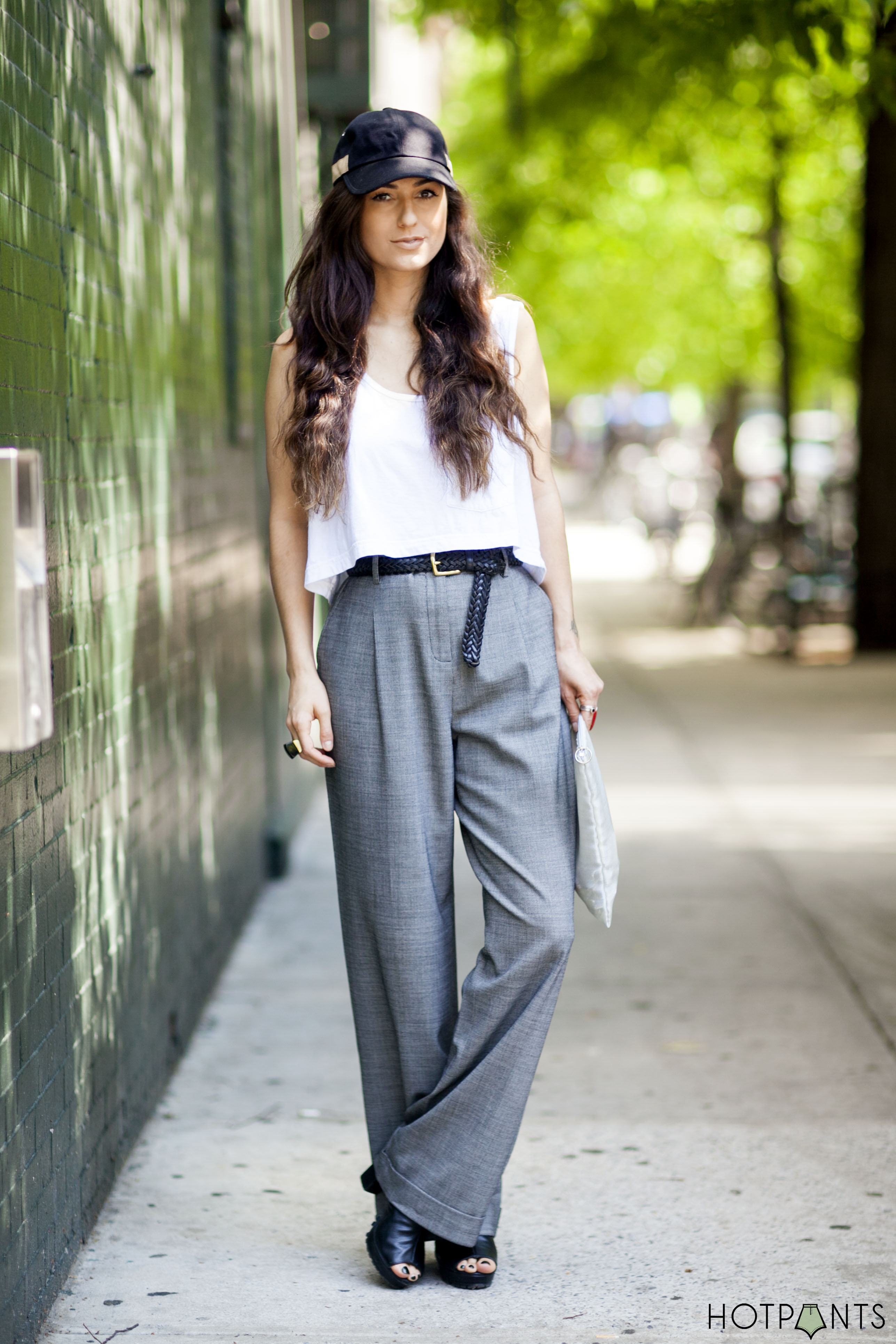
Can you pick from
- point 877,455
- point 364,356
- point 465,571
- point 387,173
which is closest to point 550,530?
point 465,571

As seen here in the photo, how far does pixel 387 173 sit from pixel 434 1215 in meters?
1.95

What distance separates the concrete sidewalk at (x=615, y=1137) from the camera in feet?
10.2

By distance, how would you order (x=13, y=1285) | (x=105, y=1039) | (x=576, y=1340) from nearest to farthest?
(x=13, y=1285), (x=576, y=1340), (x=105, y=1039)

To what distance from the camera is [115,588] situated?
3.76 m

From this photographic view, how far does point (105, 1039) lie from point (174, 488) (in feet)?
5.67

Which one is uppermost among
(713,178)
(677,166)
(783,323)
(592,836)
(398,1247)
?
(713,178)

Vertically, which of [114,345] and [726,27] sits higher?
[726,27]

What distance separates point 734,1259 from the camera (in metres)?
3.29

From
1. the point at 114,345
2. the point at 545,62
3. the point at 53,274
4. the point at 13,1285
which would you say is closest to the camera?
the point at 13,1285

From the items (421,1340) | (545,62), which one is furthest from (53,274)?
(545,62)

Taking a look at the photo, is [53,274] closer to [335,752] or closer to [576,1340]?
[335,752]

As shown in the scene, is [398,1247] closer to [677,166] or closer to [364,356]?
[364,356]

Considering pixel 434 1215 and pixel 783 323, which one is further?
pixel 783 323

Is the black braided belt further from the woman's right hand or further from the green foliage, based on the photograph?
the green foliage
